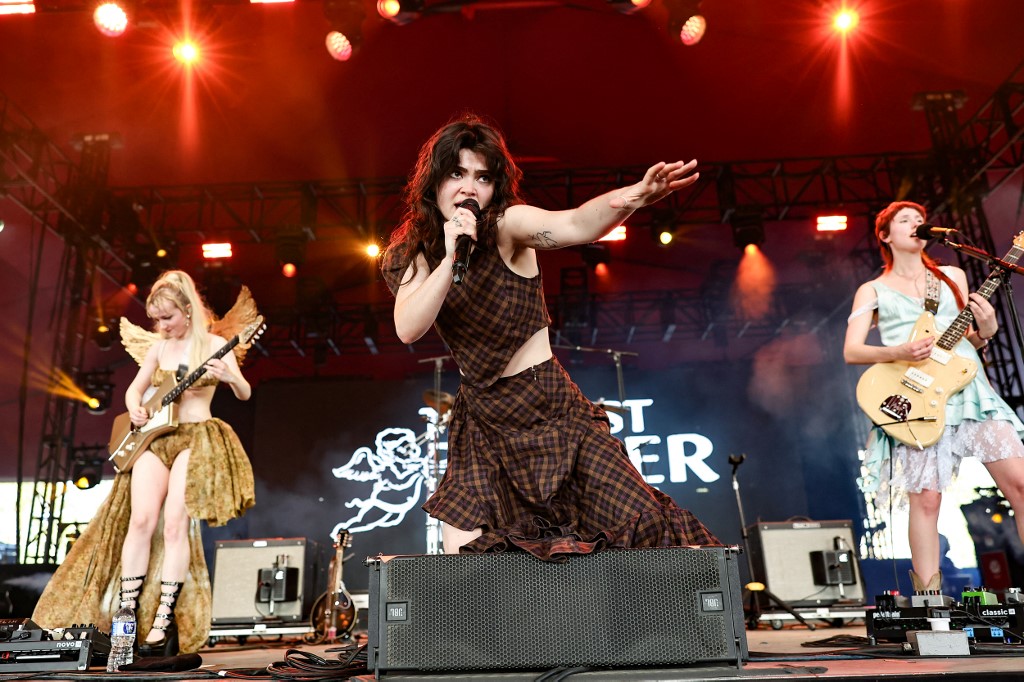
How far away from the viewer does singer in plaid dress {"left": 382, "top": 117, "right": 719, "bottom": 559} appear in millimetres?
2051

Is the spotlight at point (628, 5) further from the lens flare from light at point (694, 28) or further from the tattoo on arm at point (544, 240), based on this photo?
the tattoo on arm at point (544, 240)

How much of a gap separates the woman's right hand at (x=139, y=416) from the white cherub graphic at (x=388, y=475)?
24.5 ft

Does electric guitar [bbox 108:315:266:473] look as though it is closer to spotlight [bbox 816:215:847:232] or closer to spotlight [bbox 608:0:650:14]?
spotlight [bbox 608:0:650:14]

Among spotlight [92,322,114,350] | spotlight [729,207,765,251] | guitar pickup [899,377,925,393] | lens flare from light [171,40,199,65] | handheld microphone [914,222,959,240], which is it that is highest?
lens flare from light [171,40,199,65]

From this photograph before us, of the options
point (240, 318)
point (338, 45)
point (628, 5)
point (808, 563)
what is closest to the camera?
point (240, 318)

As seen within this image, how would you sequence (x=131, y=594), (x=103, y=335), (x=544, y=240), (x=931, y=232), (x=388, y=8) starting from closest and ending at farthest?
(x=544, y=240)
(x=931, y=232)
(x=131, y=594)
(x=388, y=8)
(x=103, y=335)

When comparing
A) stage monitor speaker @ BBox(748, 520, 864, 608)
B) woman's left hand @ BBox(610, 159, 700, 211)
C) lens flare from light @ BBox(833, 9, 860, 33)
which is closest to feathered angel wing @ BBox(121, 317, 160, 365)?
woman's left hand @ BBox(610, 159, 700, 211)

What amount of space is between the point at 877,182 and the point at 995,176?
4.10ft

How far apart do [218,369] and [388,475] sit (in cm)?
822

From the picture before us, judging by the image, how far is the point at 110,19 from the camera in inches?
257

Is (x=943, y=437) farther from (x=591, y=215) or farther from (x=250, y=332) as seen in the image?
(x=250, y=332)

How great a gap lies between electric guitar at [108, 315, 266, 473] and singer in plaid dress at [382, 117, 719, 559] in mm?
1913

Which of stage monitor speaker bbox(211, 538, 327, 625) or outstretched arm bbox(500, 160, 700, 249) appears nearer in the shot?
outstretched arm bbox(500, 160, 700, 249)

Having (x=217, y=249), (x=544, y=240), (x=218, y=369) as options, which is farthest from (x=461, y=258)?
(x=217, y=249)
